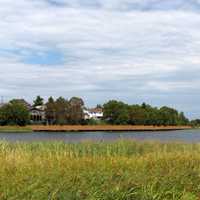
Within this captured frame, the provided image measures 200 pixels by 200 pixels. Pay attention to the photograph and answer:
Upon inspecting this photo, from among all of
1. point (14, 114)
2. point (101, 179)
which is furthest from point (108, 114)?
point (101, 179)

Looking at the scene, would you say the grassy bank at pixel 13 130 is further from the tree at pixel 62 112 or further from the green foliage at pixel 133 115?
the green foliage at pixel 133 115

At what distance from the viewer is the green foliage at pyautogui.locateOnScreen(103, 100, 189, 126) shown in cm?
11062

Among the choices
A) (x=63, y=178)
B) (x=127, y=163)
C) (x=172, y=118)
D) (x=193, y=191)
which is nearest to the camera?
(x=63, y=178)

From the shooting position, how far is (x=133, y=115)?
112750 millimetres

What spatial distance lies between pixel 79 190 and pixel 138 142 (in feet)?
40.9

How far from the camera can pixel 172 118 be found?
402 feet

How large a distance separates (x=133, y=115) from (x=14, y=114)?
26434mm

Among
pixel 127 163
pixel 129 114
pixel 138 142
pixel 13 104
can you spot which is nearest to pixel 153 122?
pixel 129 114

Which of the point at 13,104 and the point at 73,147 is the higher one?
the point at 13,104

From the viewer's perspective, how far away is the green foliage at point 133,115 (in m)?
111

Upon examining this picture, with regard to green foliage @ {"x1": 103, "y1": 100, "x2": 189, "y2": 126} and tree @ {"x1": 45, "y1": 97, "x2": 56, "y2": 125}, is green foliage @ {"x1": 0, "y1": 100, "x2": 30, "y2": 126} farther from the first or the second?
green foliage @ {"x1": 103, "y1": 100, "x2": 189, "y2": 126}

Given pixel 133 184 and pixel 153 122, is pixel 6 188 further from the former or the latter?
pixel 153 122

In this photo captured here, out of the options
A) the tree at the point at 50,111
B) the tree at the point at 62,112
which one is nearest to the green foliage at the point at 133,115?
the tree at the point at 62,112

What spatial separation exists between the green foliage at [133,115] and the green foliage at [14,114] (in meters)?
18.7
